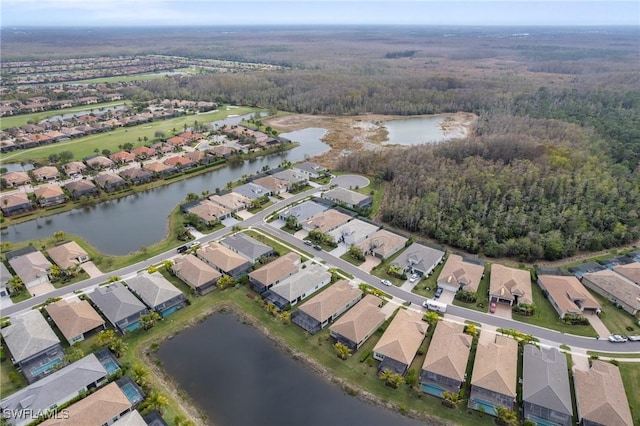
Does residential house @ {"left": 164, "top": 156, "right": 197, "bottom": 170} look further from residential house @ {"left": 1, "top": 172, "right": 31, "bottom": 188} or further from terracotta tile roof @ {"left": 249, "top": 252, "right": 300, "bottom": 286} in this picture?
terracotta tile roof @ {"left": 249, "top": 252, "right": 300, "bottom": 286}

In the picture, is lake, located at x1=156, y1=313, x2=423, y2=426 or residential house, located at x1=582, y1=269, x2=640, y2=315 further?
residential house, located at x1=582, y1=269, x2=640, y2=315

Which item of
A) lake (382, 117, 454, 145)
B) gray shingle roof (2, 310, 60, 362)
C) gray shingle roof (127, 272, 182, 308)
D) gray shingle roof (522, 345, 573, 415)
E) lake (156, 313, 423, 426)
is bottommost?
lake (382, 117, 454, 145)

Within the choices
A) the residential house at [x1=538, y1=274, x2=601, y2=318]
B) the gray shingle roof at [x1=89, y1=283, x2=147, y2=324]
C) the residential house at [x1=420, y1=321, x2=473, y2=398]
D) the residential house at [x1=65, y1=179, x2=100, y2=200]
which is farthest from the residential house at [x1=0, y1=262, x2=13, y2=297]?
the residential house at [x1=538, y1=274, x2=601, y2=318]

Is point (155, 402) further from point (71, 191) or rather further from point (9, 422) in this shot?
point (71, 191)

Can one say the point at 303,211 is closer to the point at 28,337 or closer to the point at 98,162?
the point at 28,337

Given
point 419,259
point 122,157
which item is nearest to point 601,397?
point 419,259

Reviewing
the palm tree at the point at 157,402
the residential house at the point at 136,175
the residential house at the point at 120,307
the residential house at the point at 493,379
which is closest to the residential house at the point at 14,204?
the residential house at the point at 136,175

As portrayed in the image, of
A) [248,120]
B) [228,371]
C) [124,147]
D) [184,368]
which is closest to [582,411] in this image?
[228,371]
